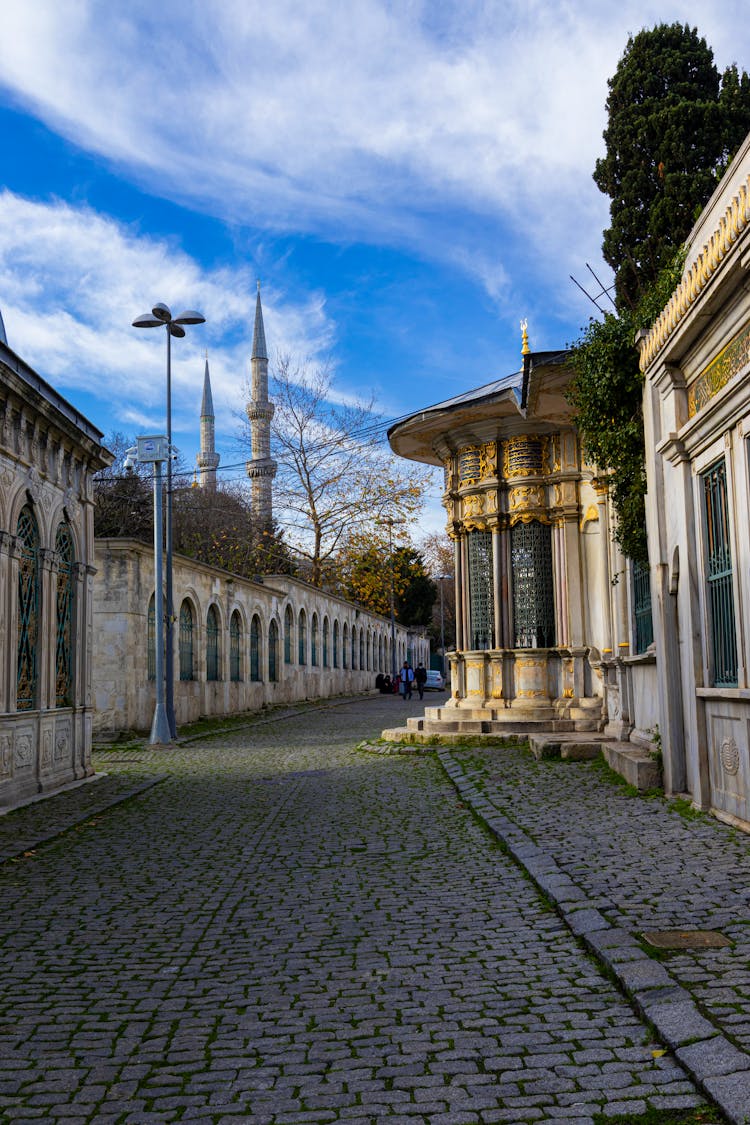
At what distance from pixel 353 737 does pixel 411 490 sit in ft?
49.4

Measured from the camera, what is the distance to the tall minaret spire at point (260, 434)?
36.8 metres

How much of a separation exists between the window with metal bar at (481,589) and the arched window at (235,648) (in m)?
12.6

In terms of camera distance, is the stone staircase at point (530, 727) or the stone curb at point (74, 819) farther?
the stone staircase at point (530, 727)

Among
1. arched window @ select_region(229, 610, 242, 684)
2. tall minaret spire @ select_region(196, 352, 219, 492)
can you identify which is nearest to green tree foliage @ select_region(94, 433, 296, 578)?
arched window @ select_region(229, 610, 242, 684)

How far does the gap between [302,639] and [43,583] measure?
27450 mm

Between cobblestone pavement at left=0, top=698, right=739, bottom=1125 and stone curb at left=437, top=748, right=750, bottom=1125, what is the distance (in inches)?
2.8

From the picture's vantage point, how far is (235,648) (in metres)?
29.6

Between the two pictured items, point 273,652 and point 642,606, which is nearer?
point 642,606

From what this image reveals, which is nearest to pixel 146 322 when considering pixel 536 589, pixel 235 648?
pixel 536 589

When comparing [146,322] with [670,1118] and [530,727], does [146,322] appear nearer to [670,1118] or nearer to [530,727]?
[530,727]

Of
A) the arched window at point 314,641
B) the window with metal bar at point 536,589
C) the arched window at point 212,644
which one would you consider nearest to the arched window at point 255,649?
the arched window at point 212,644

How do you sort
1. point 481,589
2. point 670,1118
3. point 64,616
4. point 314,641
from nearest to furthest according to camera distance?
point 670,1118 → point 64,616 → point 481,589 → point 314,641

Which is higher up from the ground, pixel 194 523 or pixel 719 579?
pixel 194 523

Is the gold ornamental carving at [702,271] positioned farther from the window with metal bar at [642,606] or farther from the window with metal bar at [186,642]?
the window with metal bar at [186,642]
